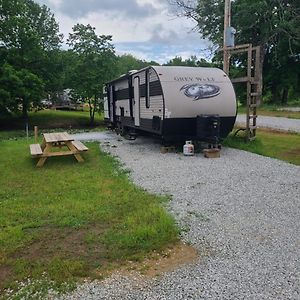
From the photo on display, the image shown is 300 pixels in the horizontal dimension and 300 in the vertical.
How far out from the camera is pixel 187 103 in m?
8.73

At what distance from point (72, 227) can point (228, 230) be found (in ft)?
5.73

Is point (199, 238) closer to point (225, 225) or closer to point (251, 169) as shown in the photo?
point (225, 225)

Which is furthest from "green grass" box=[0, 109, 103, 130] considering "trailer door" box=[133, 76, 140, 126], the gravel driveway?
the gravel driveway

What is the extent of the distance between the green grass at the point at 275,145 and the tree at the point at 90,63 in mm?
15896

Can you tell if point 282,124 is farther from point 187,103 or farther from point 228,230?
point 228,230

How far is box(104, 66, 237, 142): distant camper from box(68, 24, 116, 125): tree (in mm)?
15693

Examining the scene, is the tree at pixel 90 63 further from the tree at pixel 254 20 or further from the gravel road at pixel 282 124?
the gravel road at pixel 282 124

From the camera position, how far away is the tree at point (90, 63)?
25.0 m

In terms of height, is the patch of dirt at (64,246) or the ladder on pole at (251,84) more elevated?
the ladder on pole at (251,84)

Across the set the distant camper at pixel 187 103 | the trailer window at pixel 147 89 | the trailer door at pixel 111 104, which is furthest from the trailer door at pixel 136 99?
the trailer door at pixel 111 104

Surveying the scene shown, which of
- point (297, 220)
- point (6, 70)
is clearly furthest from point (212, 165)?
point (6, 70)

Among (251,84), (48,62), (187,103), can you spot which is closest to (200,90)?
(187,103)

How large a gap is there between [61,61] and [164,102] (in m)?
20.0

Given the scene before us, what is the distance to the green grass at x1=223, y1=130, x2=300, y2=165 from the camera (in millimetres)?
8441
